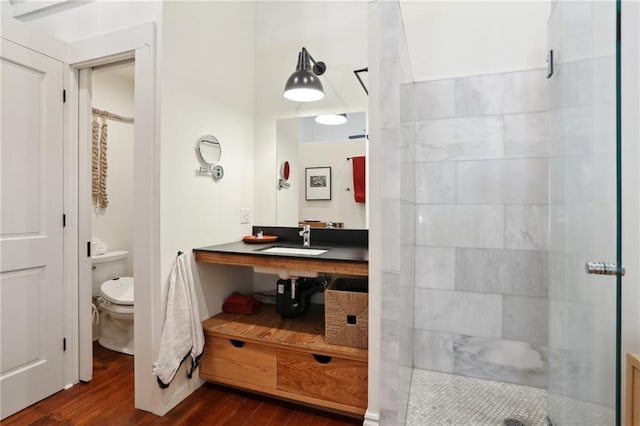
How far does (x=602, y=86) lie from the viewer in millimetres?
912

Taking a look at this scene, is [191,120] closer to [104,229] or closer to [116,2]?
[116,2]

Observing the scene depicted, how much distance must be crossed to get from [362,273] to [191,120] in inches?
54.8

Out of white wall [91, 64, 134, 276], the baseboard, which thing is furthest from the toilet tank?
the baseboard

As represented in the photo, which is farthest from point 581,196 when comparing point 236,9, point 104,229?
point 104,229

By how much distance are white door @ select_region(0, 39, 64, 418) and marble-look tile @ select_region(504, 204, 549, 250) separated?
2742mm

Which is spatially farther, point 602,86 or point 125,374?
point 125,374

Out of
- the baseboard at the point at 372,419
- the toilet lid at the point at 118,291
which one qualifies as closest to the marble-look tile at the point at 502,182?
the baseboard at the point at 372,419

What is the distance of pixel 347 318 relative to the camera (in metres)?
1.81

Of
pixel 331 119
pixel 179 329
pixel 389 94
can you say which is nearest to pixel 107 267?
pixel 179 329

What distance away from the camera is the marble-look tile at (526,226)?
186 cm

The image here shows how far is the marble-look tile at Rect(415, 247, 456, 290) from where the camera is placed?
79.8 inches

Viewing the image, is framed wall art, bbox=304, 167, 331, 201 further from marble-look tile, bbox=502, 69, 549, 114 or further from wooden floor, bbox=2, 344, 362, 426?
wooden floor, bbox=2, 344, 362, 426

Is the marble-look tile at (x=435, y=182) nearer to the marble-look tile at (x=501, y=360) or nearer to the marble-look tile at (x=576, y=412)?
the marble-look tile at (x=501, y=360)

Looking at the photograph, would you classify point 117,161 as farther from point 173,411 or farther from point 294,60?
point 173,411
